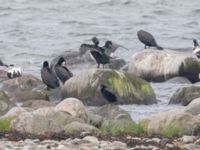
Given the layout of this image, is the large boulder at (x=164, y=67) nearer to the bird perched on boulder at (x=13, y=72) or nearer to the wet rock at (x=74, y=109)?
the bird perched on boulder at (x=13, y=72)

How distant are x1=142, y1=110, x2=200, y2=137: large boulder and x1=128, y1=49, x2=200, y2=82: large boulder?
6.77 m

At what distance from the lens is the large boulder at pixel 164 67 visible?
19422 mm

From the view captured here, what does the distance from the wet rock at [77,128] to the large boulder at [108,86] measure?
432 centimetres

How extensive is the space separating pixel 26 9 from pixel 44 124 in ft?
85.1

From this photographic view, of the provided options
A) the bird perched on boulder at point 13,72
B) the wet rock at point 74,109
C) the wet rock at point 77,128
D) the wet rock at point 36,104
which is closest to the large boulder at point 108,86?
the wet rock at point 36,104

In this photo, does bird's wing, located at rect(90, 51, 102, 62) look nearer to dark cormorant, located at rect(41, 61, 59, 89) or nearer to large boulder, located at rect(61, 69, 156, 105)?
dark cormorant, located at rect(41, 61, 59, 89)

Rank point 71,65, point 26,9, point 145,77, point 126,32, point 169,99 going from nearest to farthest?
point 169,99
point 145,77
point 71,65
point 126,32
point 26,9

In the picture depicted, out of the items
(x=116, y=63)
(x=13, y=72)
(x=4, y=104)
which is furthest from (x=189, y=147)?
(x=116, y=63)

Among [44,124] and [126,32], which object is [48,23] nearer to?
[126,32]

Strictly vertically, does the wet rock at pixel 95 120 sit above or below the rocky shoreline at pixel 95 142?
below

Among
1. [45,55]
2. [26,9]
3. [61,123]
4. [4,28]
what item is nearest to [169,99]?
[61,123]

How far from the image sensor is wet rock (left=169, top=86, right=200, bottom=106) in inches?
Answer: 653

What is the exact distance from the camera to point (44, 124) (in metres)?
12.3

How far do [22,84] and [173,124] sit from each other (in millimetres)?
7006
